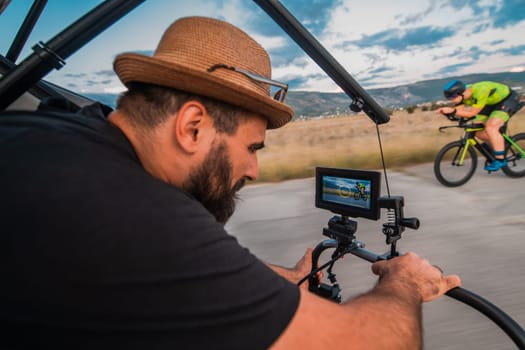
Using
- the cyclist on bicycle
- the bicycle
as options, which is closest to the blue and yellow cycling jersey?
the cyclist on bicycle

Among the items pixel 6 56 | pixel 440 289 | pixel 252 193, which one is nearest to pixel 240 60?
pixel 440 289

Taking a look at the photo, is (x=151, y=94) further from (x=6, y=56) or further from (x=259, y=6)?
(x=6, y=56)

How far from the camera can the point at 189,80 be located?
3.11ft

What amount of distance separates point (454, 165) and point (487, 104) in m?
1.20

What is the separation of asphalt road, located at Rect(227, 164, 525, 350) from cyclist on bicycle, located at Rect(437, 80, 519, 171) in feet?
1.97

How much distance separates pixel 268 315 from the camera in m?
0.70

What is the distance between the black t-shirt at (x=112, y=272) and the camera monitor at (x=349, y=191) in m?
0.62

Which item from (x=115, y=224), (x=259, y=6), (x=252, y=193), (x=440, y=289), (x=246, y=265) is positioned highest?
(x=259, y=6)

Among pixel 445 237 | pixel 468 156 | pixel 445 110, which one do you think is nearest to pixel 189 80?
pixel 445 237

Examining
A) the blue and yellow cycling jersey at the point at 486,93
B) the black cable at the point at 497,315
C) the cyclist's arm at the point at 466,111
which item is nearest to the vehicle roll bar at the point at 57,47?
the black cable at the point at 497,315

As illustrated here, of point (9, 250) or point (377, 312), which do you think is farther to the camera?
point (377, 312)

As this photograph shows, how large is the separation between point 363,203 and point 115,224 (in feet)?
2.92

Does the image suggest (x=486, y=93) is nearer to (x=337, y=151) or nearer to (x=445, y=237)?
(x=445, y=237)

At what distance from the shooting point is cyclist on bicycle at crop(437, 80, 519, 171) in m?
5.60
